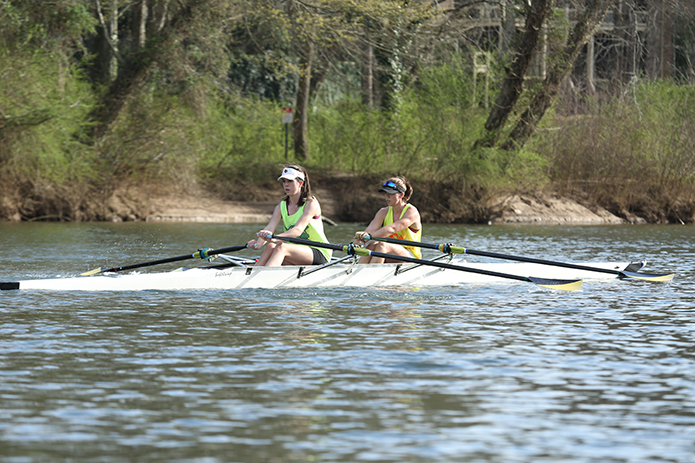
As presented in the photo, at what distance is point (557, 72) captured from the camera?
2911cm

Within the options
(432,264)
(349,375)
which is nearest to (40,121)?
(432,264)

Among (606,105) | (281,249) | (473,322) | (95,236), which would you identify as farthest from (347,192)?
(473,322)

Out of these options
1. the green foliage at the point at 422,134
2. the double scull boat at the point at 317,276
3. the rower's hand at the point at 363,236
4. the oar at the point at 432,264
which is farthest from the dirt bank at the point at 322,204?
the oar at the point at 432,264

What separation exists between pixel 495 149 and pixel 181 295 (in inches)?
756

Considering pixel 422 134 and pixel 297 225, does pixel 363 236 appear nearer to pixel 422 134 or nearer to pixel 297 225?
pixel 297 225

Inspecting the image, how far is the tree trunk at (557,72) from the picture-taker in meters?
28.7

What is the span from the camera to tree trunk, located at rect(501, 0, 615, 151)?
2873 centimetres

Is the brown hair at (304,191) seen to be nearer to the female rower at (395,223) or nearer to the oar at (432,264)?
the oar at (432,264)

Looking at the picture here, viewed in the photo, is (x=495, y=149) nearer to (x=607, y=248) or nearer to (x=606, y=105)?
(x=606, y=105)

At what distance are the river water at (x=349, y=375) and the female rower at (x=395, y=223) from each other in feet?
2.36

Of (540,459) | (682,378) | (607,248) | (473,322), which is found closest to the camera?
(540,459)

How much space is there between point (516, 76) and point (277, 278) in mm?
18880

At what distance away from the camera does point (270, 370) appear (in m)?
6.93

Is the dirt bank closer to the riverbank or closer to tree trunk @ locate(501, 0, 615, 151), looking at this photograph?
the riverbank
